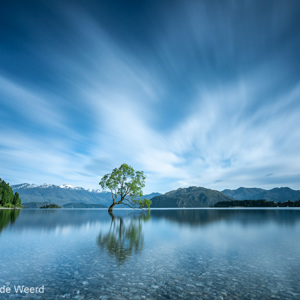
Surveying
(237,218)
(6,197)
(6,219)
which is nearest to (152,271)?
(6,219)

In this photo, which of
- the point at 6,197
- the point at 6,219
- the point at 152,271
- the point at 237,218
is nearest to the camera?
the point at 152,271

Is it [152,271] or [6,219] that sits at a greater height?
[6,219]

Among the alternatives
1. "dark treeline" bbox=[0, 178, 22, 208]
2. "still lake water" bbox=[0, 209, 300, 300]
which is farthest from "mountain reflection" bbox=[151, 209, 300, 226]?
"dark treeline" bbox=[0, 178, 22, 208]

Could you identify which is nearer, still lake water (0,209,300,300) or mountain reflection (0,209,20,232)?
still lake water (0,209,300,300)

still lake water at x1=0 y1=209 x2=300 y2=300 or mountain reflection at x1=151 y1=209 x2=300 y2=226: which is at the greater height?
mountain reflection at x1=151 y1=209 x2=300 y2=226

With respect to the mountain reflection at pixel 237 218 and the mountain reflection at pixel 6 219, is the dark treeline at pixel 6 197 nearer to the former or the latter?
the mountain reflection at pixel 6 219

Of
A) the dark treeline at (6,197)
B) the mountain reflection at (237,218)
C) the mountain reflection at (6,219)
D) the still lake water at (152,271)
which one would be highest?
the dark treeline at (6,197)

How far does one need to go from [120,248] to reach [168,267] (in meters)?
7.01

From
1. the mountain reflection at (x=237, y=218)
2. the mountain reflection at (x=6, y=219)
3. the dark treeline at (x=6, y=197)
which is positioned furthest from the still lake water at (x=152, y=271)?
the dark treeline at (x=6, y=197)

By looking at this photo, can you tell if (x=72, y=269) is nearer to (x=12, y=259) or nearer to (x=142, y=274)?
(x=142, y=274)

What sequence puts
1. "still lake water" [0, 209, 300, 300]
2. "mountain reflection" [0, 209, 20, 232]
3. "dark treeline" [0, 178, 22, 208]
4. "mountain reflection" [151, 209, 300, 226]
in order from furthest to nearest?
"dark treeline" [0, 178, 22, 208] < "mountain reflection" [151, 209, 300, 226] < "mountain reflection" [0, 209, 20, 232] < "still lake water" [0, 209, 300, 300]

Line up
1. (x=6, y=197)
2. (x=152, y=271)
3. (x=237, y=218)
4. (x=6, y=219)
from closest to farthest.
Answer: (x=152, y=271)
(x=6, y=219)
(x=237, y=218)
(x=6, y=197)

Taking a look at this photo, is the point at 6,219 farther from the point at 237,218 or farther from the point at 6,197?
the point at 6,197

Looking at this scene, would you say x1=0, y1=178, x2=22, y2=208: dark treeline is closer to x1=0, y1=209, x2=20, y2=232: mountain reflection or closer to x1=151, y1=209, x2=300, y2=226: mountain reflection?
x1=0, y1=209, x2=20, y2=232: mountain reflection
